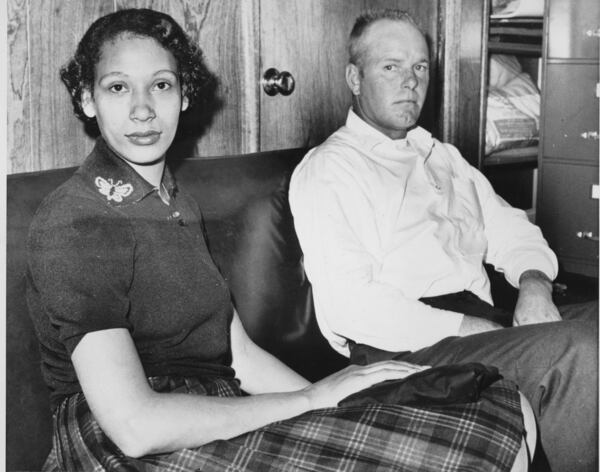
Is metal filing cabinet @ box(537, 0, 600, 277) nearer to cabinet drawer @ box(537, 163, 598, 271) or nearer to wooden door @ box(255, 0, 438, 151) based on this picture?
cabinet drawer @ box(537, 163, 598, 271)

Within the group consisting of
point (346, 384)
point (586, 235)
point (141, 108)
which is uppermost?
point (141, 108)

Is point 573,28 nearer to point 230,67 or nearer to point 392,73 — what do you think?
point 392,73

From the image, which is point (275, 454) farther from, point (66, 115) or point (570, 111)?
point (570, 111)

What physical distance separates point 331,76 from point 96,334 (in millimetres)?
1419

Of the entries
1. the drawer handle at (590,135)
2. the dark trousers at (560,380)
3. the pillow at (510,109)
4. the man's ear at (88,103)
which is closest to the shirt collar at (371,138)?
the dark trousers at (560,380)

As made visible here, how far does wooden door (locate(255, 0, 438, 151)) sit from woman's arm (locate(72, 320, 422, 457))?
3.49 feet

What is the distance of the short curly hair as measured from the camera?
137 centimetres

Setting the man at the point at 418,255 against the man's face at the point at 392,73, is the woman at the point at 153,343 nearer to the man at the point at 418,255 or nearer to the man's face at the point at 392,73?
the man at the point at 418,255

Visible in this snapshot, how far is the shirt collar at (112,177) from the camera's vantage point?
1.29 meters

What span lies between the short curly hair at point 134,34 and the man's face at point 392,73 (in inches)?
24.0

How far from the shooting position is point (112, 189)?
130 cm

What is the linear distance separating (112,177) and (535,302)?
1.08m

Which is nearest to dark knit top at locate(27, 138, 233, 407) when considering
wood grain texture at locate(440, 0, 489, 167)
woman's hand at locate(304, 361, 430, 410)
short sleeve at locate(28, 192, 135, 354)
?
short sleeve at locate(28, 192, 135, 354)

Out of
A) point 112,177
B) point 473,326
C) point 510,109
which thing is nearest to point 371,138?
point 473,326
